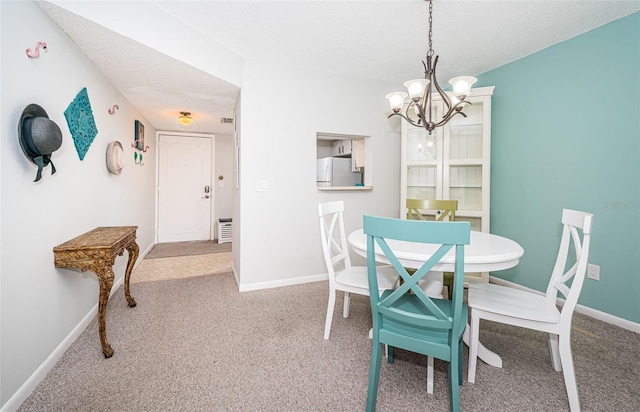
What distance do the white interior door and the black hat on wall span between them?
398 cm

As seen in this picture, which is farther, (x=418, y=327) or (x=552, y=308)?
(x=552, y=308)

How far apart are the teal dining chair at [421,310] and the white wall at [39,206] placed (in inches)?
67.3

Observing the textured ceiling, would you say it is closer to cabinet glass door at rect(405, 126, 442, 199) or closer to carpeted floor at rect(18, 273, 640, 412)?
cabinet glass door at rect(405, 126, 442, 199)

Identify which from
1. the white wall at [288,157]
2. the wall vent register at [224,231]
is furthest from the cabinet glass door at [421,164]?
the wall vent register at [224,231]

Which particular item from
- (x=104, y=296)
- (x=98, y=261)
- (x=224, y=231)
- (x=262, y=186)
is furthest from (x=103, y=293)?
(x=224, y=231)

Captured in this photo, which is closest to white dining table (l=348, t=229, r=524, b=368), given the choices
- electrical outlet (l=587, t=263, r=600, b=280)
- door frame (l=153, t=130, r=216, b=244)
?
electrical outlet (l=587, t=263, r=600, b=280)

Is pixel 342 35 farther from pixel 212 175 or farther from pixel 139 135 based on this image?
pixel 212 175

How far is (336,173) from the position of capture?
13.0ft

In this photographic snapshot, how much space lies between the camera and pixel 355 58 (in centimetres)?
291

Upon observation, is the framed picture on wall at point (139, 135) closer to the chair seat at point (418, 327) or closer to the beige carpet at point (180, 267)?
the beige carpet at point (180, 267)

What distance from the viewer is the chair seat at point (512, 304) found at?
4.64 ft

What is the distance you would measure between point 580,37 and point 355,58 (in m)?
1.95

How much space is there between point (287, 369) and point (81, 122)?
7.49 feet

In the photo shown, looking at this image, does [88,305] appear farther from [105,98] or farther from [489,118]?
[489,118]
